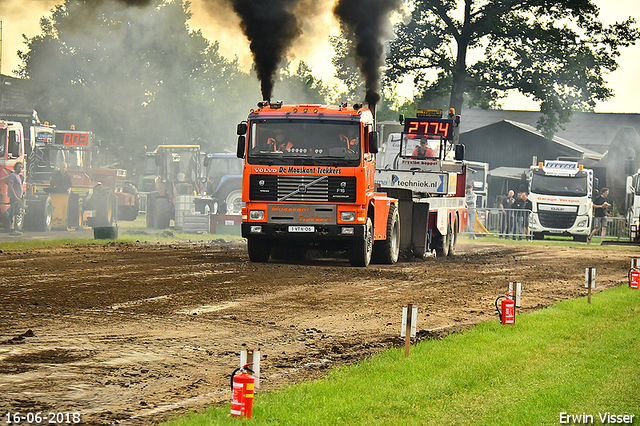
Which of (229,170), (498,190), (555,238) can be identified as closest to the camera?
(229,170)

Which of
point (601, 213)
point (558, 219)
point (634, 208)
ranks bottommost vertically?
point (558, 219)

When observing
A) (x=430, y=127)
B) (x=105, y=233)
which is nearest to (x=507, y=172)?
(x=430, y=127)

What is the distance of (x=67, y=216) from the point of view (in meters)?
32.5

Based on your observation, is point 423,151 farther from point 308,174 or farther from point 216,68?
point 216,68

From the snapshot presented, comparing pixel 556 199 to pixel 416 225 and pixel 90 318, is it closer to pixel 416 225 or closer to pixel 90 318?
pixel 416 225

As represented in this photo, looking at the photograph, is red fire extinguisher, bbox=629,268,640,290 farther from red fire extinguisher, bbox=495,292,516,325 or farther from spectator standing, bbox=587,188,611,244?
spectator standing, bbox=587,188,611,244

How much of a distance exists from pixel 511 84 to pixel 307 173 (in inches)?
1212

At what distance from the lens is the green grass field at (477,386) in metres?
→ 6.43

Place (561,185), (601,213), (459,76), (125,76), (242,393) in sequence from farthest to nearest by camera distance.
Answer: (125,76) → (459,76) → (601,213) → (561,185) → (242,393)

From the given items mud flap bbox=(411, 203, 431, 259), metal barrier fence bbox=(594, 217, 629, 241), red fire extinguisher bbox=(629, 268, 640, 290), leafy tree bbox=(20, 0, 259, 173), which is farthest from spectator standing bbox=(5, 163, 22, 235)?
leafy tree bbox=(20, 0, 259, 173)

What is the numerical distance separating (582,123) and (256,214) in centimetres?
6180

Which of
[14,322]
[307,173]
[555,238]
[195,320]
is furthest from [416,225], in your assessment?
[555,238]

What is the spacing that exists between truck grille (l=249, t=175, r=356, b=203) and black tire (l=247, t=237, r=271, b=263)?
135 cm

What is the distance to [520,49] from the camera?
4534 cm
